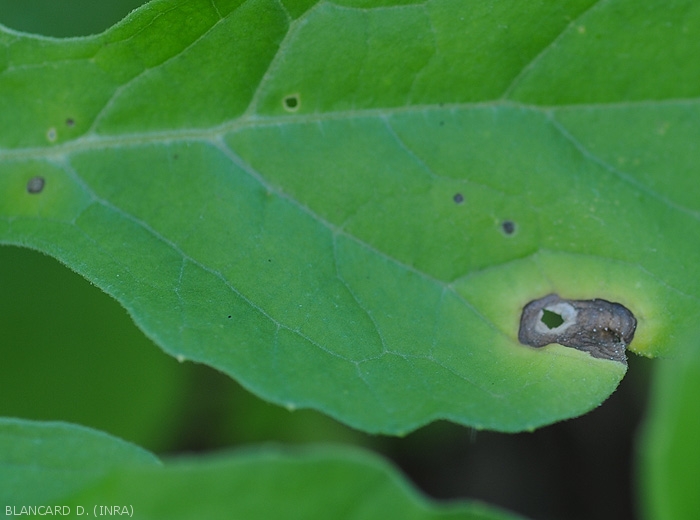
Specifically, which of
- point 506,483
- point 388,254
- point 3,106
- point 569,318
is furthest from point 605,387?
point 506,483

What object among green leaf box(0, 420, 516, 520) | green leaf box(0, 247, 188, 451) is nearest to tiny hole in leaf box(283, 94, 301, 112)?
green leaf box(0, 420, 516, 520)

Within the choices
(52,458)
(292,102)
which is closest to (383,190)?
(292,102)

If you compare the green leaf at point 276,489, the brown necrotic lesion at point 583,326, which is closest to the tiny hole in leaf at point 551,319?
the brown necrotic lesion at point 583,326

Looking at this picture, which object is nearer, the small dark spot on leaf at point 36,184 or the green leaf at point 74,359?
the small dark spot on leaf at point 36,184

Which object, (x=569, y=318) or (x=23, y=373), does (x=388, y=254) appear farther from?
(x=23, y=373)

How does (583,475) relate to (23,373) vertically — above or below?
below

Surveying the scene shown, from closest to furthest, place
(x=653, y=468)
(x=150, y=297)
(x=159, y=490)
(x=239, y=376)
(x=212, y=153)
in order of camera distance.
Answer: (x=653, y=468)
(x=159, y=490)
(x=239, y=376)
(x=150, y=297)
(x=212, y=153)

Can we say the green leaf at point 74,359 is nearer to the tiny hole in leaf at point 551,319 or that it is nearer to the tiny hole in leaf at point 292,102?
the tiny hole in leaf at point 292,102
